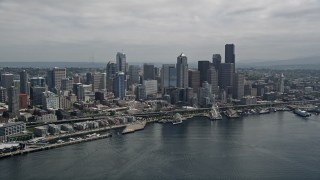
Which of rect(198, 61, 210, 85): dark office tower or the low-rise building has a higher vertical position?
rect(198, 61, 210, 85): dark office tower

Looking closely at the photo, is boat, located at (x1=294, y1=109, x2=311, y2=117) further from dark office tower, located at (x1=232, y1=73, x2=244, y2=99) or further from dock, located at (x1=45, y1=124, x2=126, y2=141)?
dock, located at (x1=45, y1=124, x2=126, y2=141)

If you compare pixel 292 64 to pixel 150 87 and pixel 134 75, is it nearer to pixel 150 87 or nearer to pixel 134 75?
pixel 134 75

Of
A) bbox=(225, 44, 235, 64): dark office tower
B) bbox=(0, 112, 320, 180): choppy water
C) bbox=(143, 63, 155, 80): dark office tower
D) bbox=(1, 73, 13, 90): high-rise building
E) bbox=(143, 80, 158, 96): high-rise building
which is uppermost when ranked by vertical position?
bbox=(225, 44, 235, 64): dark office tower

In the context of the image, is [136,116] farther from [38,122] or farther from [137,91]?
[137,91]

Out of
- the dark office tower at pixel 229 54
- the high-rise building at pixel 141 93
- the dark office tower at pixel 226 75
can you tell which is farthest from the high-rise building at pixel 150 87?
the dark office tower at pixel 229 54

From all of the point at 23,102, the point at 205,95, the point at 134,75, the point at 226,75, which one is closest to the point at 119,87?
the point at 205,95

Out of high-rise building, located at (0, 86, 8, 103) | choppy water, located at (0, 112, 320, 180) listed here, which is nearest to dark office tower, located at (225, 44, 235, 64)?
choppy water, located at (0, 112, 320, 180)

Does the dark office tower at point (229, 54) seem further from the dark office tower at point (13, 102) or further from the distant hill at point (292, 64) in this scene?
the distant hill at point (292, 64)
